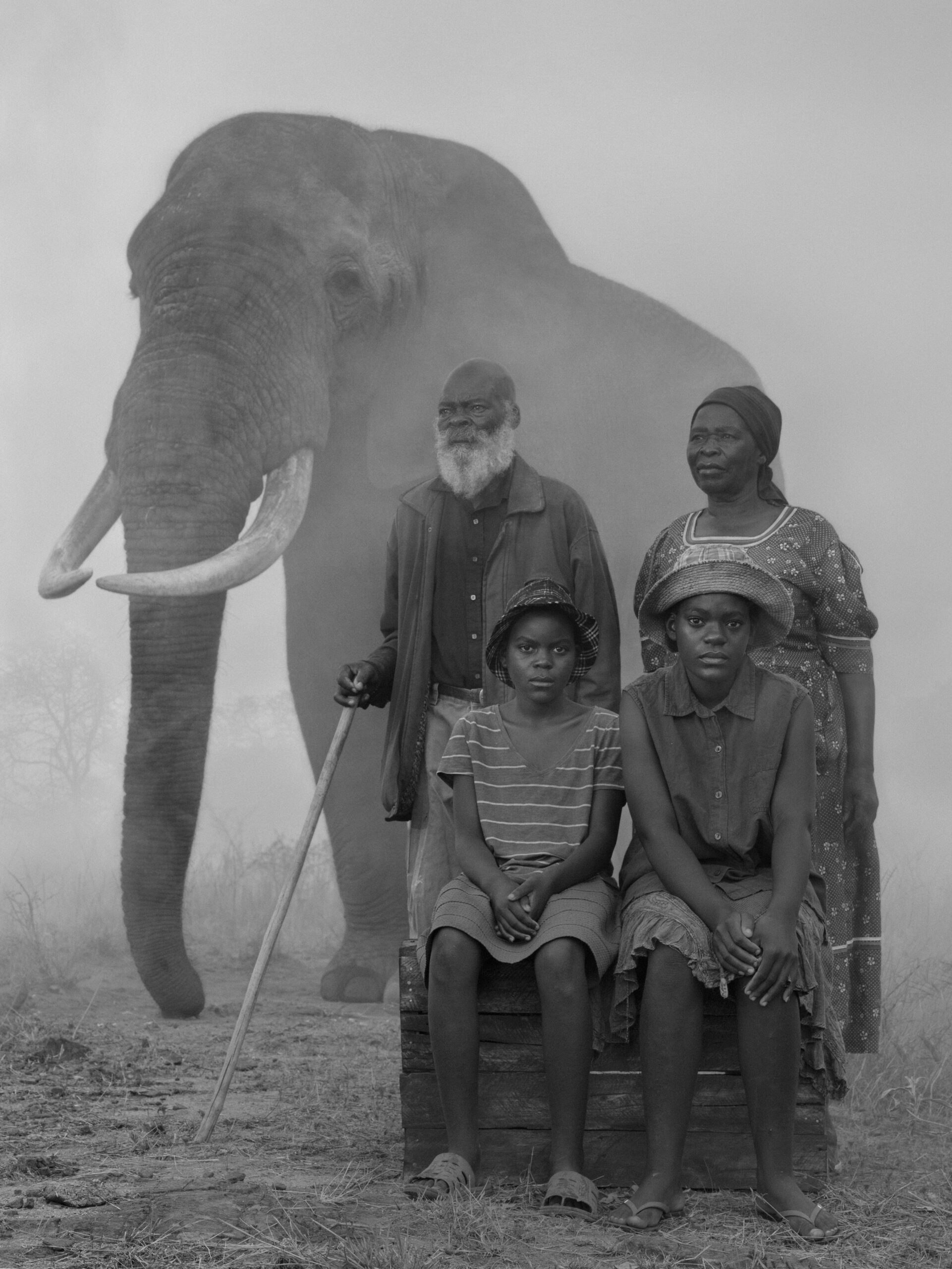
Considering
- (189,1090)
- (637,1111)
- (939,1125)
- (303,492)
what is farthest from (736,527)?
(303,492)

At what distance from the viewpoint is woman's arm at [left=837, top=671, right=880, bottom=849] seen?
13.7 feet

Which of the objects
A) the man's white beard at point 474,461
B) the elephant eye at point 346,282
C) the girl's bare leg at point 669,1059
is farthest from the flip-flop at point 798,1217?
the elephant eye at point 346,282

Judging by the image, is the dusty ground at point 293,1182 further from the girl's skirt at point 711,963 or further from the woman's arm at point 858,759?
the woman's arm at point 858,759

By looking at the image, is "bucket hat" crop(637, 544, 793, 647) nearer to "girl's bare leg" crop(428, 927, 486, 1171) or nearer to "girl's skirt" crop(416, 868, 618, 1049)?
"girl's skirt" crop(416, 868, 618, 1049)

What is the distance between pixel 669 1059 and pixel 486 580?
1.51 m

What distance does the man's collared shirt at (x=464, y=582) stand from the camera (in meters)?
4.47

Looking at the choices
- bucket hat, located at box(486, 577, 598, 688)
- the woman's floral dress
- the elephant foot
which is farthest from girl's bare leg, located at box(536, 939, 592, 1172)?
the elephant foot

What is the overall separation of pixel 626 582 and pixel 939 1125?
3979 mm

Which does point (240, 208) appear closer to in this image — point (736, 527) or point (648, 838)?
point (736, 527)

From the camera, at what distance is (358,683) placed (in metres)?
4.43

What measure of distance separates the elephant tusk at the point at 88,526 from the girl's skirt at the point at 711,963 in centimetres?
407

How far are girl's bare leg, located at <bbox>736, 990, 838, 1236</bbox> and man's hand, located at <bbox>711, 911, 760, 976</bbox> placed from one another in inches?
2.6

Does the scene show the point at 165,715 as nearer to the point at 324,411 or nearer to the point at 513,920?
the point at 324,411

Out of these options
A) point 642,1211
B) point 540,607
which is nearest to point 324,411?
point 540,607
